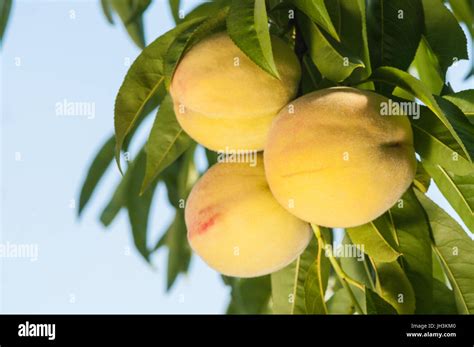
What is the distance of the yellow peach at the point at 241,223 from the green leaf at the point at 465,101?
0.25m

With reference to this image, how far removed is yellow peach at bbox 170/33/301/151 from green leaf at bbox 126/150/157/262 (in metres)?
0.81

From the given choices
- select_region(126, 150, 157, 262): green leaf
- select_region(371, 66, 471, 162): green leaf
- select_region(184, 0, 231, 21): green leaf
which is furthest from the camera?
select_region(126, 150, 157, 262): green leaf

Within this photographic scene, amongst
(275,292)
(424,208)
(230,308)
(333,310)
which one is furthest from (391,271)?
(230,308)

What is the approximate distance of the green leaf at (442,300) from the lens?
1.16 metres

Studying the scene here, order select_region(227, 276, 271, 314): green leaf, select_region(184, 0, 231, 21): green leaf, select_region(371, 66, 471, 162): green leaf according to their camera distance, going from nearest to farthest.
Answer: select_region(371, 66, 471, 162): green leaf → select_region(184, 0, 231, 21): green leaf → select_region(227, 276, 271, 314): green leaf

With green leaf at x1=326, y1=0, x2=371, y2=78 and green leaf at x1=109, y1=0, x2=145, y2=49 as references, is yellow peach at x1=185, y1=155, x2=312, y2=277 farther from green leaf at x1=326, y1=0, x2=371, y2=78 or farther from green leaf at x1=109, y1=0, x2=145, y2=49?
green leaf at x1=109, y1=0, x2=145, y2=49

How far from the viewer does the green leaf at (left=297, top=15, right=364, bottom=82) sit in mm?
935

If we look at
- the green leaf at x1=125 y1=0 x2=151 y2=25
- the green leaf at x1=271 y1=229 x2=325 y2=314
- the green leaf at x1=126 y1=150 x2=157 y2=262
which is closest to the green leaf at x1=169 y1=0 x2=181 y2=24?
the green leaf at x1=125 y1=0 x2=151 y2=25

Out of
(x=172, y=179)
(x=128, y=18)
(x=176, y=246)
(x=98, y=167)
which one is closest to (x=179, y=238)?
(x=176, y=246)

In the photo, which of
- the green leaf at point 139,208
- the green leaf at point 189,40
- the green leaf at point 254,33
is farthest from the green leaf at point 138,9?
the green leaf at point 254,33

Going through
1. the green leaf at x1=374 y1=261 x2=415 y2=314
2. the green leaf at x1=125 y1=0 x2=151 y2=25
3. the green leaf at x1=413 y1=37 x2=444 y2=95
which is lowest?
the green leaf at x1=374 y1=261 x2=415 y2=314

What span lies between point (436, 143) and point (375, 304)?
0.71 feet

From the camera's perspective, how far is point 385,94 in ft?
3.30

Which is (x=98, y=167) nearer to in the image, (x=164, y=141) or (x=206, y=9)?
(x=206, y=9)
